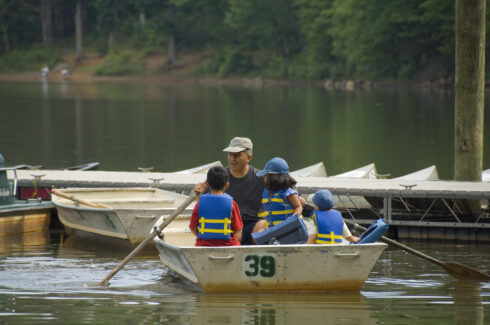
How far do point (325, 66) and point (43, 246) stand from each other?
81.6 meters

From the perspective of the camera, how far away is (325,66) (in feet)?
319

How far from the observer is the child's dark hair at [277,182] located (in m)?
12.7

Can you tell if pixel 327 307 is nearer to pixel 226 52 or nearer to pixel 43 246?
pixel 43 246

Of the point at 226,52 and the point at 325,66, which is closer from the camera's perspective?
the point at 325,66

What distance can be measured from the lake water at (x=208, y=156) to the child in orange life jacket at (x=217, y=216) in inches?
28.8

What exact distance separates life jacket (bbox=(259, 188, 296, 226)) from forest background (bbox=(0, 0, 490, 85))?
70800mm

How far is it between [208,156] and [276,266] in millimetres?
22881

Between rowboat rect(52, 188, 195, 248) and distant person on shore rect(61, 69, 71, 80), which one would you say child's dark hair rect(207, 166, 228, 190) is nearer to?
rowboat rect(52, 188, 195, 248)

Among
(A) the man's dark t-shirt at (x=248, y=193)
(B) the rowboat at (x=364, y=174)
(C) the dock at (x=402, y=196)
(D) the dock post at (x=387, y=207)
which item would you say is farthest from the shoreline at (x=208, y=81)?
(A) the man's dark t-shirt at (x=248, y=193)

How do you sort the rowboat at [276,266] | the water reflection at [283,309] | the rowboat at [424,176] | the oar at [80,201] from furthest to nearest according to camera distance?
the rowboat at [424,176] < the oar at [80,201] < the rowboat at [276,266] < the water reflection at [283,309]

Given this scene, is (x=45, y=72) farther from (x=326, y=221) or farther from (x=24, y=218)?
(x=326, y=221)

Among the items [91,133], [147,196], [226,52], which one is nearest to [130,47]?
[226,52]

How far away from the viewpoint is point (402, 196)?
17.7 meters

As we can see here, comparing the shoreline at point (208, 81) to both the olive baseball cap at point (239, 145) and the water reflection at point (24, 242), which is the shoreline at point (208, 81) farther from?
the olive baseball cap at point (239, 145)
